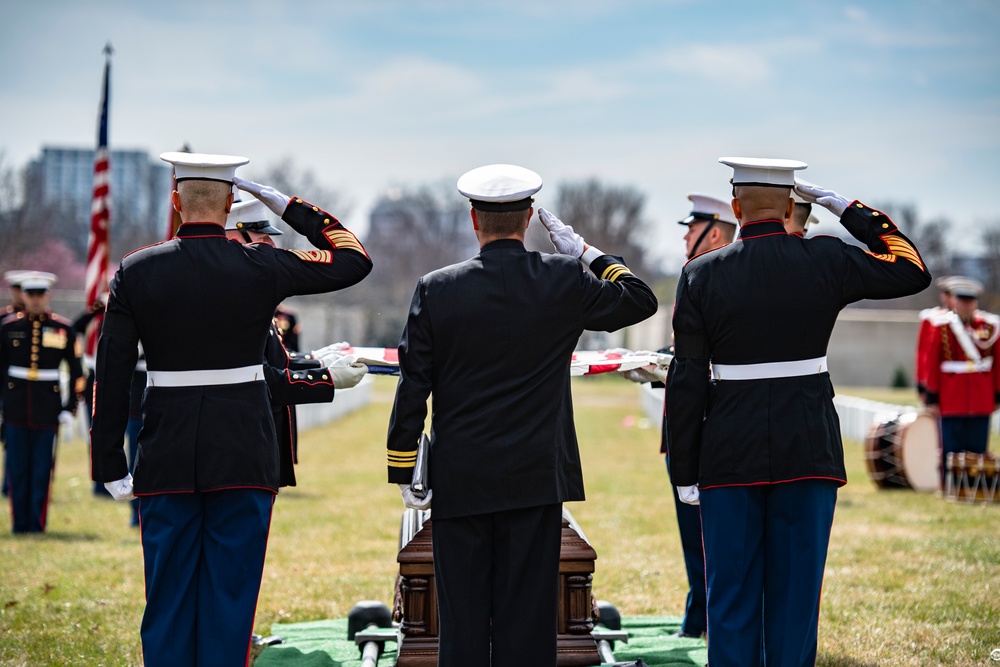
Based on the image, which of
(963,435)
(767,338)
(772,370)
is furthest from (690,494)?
(963,435)

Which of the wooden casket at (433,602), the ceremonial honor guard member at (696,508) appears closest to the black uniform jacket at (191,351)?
the wooden casket at (433,602)

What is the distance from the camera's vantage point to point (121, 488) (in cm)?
446

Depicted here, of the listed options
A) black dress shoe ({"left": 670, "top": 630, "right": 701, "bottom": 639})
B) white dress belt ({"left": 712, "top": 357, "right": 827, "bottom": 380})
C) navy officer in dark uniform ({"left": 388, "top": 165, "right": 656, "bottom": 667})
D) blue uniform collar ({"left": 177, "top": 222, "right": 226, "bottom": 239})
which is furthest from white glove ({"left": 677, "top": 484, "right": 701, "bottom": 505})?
blue uniform collar ({"left": 177, "top": 222, "right": 226, "bottom": 239})

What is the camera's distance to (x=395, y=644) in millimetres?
6457

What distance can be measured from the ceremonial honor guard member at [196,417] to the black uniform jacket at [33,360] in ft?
24.9

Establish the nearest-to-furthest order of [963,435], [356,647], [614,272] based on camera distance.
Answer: [614,272], [356,647], [963,435]

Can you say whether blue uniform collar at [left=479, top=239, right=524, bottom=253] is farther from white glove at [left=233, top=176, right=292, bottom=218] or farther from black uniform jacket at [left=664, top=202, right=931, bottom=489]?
white glove at [left=233, top=176, right=292, bottom=218]

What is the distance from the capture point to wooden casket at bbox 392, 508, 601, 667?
17.7 ft

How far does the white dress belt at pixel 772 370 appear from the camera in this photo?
4.57 m

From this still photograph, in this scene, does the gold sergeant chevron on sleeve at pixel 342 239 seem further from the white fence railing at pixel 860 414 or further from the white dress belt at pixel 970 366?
the white fence railing at pixel 860 414

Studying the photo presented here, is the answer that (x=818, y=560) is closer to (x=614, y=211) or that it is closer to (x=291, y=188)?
(x=291, y=188)

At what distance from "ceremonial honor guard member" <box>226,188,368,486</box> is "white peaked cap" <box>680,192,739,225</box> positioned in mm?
2226

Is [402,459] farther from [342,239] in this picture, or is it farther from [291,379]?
[291,379]

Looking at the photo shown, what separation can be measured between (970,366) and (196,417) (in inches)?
429
